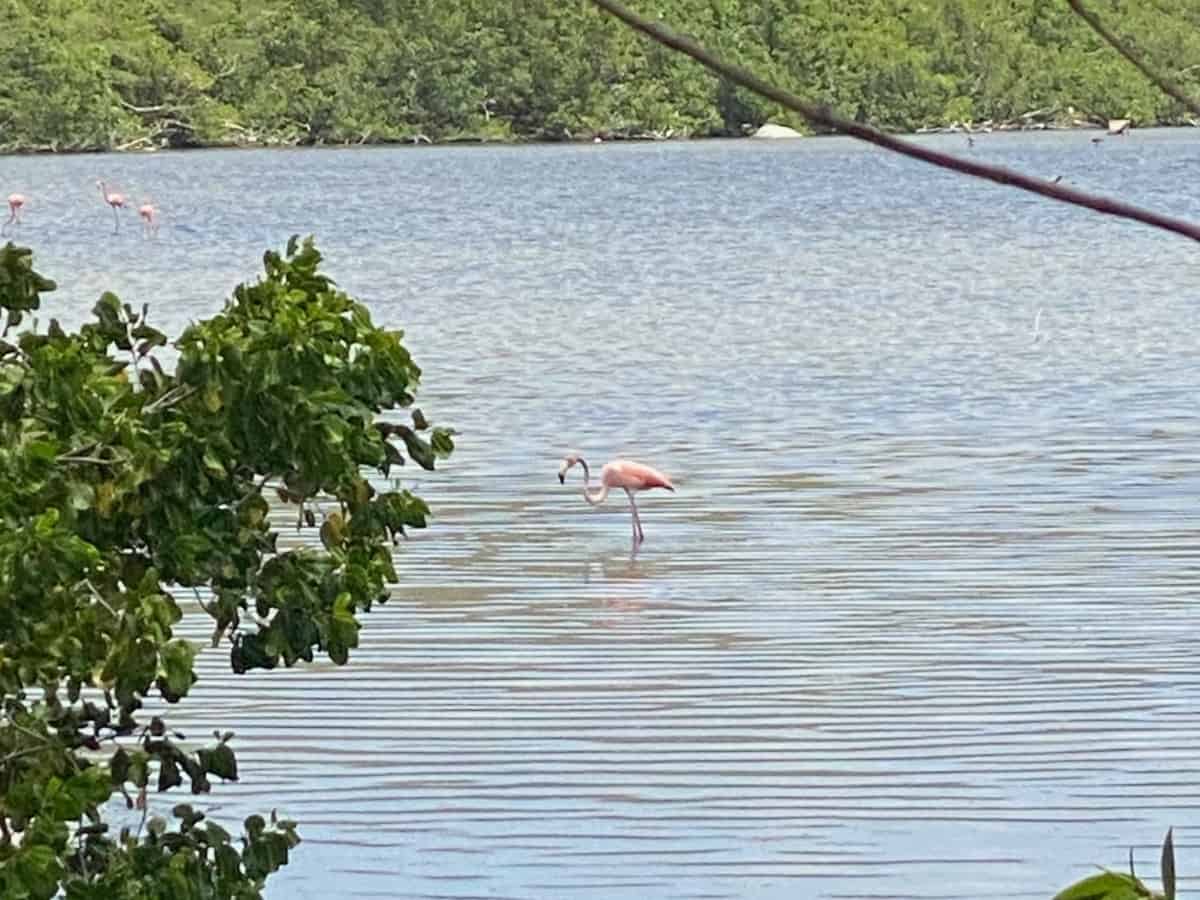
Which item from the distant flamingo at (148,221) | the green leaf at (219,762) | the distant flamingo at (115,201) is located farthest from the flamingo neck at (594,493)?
the distant flamingo at (115,201)

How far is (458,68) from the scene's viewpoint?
97938mm

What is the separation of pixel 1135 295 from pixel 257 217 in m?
24.5

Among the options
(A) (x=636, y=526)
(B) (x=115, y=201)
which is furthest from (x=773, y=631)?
(B) (x=115, y=201)

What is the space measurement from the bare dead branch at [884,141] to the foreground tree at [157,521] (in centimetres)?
311

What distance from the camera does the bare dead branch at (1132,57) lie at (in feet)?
7.14

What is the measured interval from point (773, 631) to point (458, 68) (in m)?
87.8

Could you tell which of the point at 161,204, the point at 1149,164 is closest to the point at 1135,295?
the point at 161,204

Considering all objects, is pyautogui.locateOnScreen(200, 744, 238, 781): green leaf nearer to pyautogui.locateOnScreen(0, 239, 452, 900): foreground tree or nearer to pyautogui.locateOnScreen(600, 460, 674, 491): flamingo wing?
pyautogui.locateOnScreen(0, 239, 452, 900): foreground tree

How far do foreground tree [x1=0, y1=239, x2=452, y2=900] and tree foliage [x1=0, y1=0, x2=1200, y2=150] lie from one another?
285 ft

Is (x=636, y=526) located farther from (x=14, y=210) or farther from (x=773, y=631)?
(x=14, y=210)

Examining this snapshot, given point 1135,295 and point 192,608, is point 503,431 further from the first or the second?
point 1135,295

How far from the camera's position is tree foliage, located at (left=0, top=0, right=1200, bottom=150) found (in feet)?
312

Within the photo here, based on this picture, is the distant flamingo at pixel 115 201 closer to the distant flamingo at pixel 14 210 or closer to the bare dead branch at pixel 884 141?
the distant flamingo at pixel 14 210

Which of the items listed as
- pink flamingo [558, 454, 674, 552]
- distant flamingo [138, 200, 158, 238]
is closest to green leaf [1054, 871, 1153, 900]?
pink flamingo [558, 454, 674, 552]
